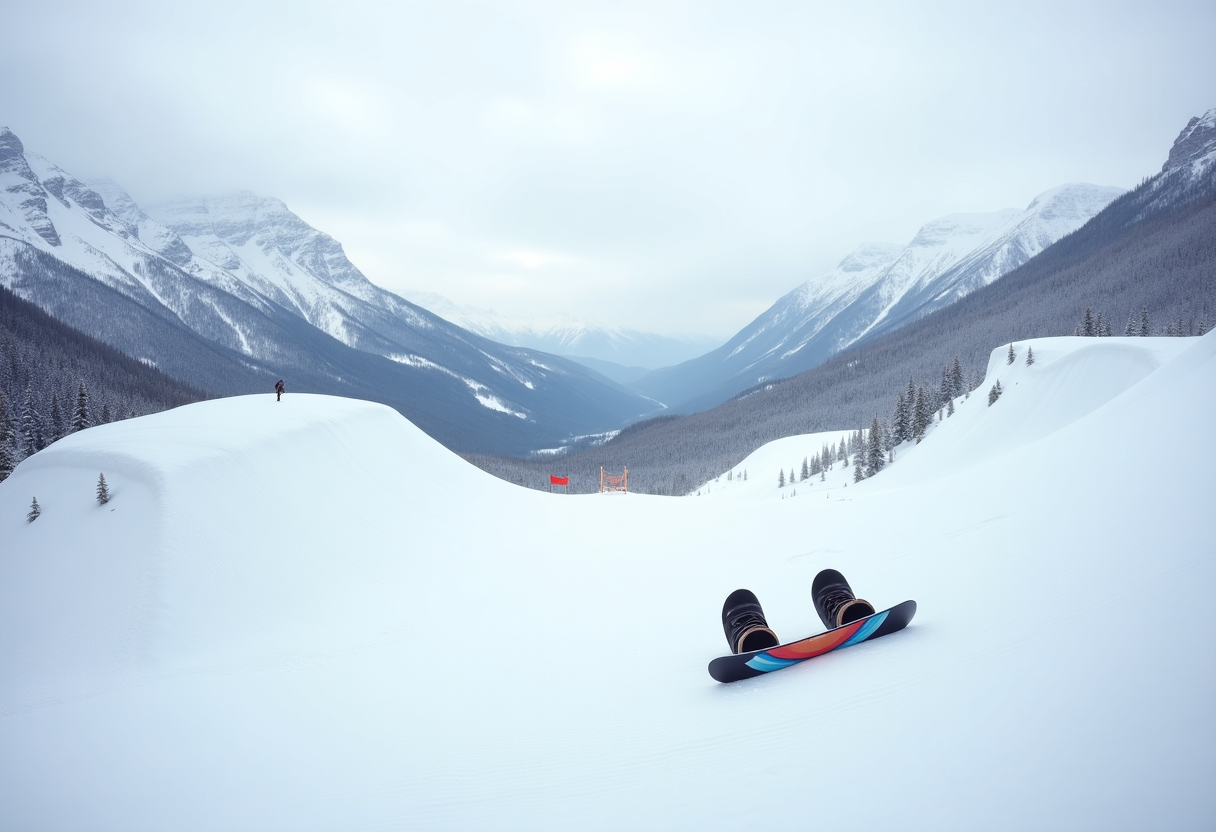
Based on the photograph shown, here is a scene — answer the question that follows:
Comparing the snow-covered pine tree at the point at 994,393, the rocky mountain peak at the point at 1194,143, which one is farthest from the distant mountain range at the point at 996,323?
the snow-covered pine tree at the point at 994,393

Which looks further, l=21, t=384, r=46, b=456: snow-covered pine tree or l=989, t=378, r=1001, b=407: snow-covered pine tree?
l=21, t=384, r=46, b=456: snow-covered pine tree

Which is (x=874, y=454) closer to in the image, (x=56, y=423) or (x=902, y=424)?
(x=902, y=424)

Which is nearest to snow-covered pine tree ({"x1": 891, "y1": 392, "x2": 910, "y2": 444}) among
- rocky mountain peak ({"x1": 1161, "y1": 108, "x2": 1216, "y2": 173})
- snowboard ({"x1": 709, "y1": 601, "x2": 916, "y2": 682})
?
snowboard ({"x1": 709, "y1": 601, "x2": 916, "y2": 682})

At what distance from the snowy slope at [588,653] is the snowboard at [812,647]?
0.17 meters

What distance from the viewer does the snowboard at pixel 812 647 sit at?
607cm

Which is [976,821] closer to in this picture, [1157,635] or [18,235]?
[1157,635]

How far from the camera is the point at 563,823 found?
4.58 m

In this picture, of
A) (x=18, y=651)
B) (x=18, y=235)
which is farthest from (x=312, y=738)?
(x=18, y=235)

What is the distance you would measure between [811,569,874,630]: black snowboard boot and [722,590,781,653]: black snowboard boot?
0.76 metres

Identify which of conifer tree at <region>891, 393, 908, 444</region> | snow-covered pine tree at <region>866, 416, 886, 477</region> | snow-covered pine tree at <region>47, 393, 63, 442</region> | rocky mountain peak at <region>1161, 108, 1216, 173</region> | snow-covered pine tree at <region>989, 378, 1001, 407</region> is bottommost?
snow-covered pine tree at <region>866, 416, 886, 477</region>

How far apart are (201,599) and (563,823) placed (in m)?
9.69

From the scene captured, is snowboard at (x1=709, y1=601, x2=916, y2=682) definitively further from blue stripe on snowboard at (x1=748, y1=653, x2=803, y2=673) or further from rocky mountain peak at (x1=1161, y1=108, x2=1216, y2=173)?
rocky mountain peak at (x1=1161, y1=108, x2=1216, y2=173)

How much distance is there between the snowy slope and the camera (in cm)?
390

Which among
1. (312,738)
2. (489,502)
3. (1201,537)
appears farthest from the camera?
(489,502)
